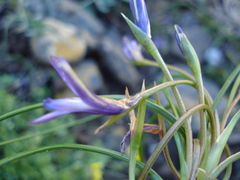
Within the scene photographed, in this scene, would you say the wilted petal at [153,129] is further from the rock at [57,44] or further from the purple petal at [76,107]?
the rock at [57,44]

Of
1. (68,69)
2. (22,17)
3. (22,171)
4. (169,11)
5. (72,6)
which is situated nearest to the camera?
(68,69)

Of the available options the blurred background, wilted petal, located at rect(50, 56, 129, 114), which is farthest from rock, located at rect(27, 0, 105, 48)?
wilted petal, located at rect(50, 56, 129, 114)

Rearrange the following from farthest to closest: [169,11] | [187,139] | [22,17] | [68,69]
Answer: [169,11] < [22,17] < [187,139] < [68,69]

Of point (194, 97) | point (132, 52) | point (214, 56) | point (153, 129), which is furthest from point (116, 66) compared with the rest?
point (153, 129)

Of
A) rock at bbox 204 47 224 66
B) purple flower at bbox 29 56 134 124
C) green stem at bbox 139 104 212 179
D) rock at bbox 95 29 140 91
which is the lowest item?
rock at bbox 204 47 224 66

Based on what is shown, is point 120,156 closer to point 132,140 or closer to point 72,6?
point 132,140

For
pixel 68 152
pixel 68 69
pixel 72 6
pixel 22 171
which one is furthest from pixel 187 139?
pixel 72 6

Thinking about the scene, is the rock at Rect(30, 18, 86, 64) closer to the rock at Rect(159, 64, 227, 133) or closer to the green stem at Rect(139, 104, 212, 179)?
the rock at Rect(159, 64, 227, 133)
